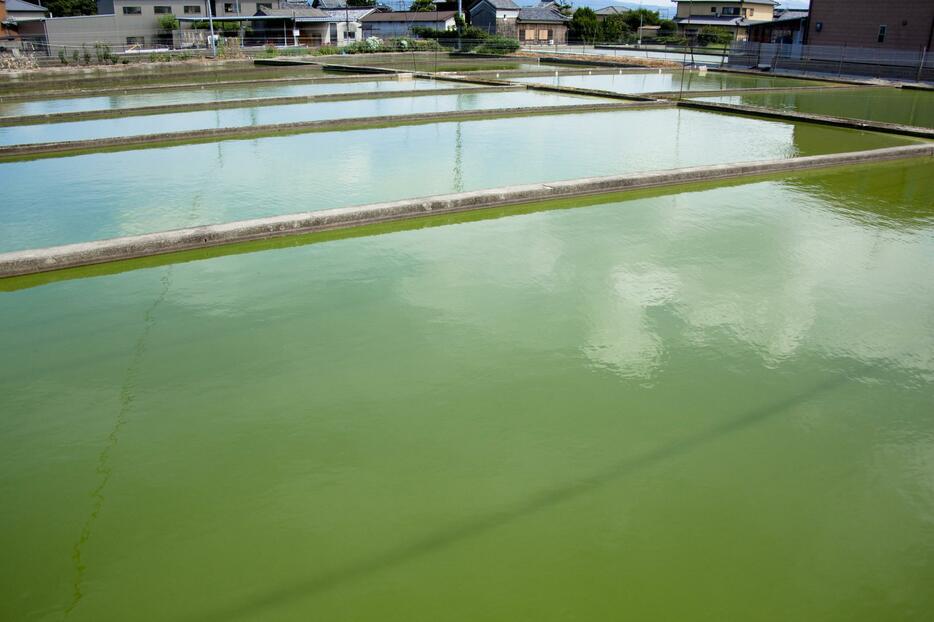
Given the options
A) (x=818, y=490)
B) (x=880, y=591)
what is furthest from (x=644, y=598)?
(x=818, y=490)

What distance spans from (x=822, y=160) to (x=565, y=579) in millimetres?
7033

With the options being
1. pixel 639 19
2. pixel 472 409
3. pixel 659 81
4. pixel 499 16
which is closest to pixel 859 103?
pixel 659 81

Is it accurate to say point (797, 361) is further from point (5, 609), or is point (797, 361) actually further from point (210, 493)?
point (5, 609)

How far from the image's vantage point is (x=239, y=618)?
183 centimetres

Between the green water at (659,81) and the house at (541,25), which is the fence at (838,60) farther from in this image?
the house at (541,25)

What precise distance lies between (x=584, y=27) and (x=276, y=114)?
31.4m

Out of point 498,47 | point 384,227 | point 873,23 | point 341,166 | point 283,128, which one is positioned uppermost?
point 873,23

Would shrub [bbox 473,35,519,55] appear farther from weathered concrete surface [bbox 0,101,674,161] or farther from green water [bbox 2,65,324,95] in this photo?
weathered concrete surface [bbox 0,101,674,161]

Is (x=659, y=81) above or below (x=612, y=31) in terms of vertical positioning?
below

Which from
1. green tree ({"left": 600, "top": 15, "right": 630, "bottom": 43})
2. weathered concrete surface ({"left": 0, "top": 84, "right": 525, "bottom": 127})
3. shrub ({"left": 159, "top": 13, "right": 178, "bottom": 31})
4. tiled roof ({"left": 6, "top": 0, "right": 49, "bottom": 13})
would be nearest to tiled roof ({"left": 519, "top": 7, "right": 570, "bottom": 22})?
green tree ({"left": 600, "top": 15, "right": 630, "bottom": 43})

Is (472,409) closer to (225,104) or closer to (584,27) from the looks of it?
(225,104)

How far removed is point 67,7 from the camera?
141 ft

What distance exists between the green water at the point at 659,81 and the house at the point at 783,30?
554 centimetres

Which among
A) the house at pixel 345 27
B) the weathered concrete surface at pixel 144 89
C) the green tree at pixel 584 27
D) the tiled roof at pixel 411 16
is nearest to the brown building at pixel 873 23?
the weathered concrete surface at pixel 144 89
